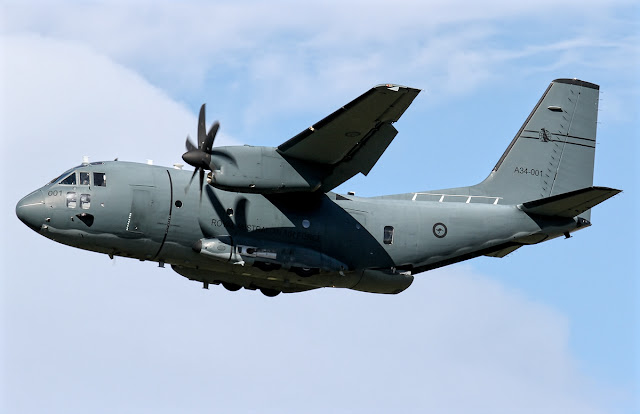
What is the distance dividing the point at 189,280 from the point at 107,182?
4493mm

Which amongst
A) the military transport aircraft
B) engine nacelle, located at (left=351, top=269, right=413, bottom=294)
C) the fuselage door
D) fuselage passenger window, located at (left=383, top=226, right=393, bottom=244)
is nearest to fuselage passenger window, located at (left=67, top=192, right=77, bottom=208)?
the military transport aircraft

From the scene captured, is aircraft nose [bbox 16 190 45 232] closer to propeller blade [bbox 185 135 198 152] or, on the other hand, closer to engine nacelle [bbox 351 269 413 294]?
propeller blade [bbox 185 135 198 152]

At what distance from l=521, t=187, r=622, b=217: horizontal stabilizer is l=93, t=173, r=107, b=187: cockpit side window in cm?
1196

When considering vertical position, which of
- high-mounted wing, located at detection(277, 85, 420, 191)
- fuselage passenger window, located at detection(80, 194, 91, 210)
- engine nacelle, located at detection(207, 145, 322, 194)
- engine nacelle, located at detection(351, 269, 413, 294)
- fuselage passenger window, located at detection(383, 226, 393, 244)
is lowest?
engine nacelle, located at detection(351, 269, 413, 294)

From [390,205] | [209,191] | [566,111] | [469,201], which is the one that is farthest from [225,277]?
[566,111]

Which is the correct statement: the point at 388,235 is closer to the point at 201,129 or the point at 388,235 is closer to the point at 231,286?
the point at 231,286

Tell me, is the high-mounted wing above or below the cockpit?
above

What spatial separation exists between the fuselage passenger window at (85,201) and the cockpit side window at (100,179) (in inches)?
16.2

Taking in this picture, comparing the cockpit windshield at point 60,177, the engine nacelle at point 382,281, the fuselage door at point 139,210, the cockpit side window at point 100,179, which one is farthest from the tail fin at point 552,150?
the cockpit windshield at point 60,177

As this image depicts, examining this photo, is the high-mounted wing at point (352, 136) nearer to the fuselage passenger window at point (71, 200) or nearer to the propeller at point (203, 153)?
the propeller at point (203, 153)

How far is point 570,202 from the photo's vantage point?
1120 inches

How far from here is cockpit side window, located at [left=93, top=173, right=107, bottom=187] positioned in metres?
26.9

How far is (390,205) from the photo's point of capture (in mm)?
29016

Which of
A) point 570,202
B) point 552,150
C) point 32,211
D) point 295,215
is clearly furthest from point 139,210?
point 552,150
